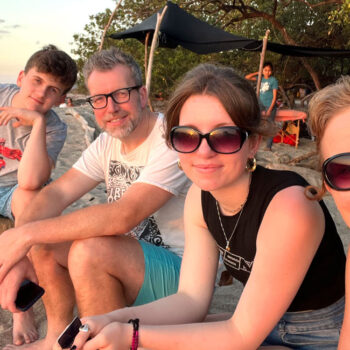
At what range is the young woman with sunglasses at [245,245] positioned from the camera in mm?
1315

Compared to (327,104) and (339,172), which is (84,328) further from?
(327,104)

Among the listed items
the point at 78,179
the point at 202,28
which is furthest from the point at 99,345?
the point at 202,28

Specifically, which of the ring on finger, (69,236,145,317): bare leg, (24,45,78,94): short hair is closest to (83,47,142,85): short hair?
(24,45,78,94): short hair

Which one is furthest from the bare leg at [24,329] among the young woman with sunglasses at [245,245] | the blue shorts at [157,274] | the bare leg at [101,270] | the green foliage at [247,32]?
the green foliage at [247,32]

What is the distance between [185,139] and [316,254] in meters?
0.64

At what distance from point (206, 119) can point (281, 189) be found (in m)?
0.38

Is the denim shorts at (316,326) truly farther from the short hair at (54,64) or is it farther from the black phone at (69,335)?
the short hair at (54,64)

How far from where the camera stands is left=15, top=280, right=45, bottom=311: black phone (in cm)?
199

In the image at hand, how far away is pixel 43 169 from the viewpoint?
8.84 feet

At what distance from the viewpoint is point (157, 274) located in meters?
2.05

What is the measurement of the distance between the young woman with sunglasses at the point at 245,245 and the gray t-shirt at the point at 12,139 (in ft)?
5.90

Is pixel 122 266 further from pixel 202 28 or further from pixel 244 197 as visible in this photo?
pixel 202 28

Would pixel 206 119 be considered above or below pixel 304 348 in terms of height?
above

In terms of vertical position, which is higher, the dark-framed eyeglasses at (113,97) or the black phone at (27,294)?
the dark-framed eyeglasses at (113,97)
